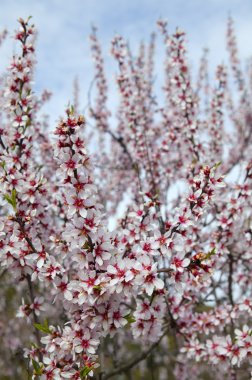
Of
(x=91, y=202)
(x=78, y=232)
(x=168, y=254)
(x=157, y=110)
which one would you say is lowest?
(x=168, y=254)

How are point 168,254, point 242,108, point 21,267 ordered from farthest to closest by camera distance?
1. point 242,108
2. point 21,267
3. point 168,254

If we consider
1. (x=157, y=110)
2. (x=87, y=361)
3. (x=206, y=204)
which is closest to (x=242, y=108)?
(x=157, y=110)

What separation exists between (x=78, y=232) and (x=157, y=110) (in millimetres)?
5215

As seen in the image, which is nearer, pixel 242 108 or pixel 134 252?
pixel 134 252

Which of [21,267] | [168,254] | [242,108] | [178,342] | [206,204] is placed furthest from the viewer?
[242,108]

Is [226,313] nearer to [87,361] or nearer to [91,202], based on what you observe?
[87,361]

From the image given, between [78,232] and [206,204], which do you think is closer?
[78,232]

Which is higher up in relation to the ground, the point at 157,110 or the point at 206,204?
the point at 157,110

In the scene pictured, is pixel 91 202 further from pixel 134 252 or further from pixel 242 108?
pixel 242 108

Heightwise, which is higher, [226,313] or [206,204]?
[206,204]

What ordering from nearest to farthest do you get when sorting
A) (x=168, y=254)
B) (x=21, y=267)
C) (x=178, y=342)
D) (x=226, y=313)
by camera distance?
(x=168, y=254)
(x=21, y=267)
(x=226, y=313)
(x=178, y=342)

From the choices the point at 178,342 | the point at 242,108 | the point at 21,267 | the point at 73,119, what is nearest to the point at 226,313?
the point at 178,342

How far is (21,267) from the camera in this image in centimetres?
398

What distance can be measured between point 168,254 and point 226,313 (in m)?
2.26
